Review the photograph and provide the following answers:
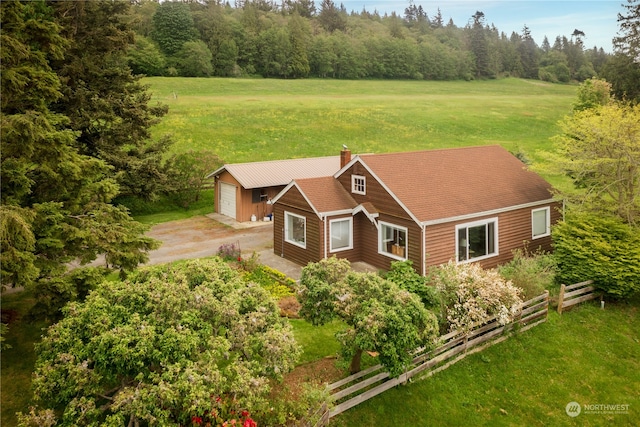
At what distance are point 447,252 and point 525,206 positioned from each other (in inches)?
211

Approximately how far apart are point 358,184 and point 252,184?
9535 millimetres

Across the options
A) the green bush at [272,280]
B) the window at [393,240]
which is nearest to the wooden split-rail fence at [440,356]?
the window at [393,240]

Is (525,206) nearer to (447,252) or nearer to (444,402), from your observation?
(447,252)

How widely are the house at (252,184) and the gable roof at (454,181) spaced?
8.68 meters

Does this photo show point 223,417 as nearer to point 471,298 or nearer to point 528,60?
point 471,298

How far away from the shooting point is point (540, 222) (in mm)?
23250

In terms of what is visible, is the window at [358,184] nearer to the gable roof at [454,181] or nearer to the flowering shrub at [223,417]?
the gable roof at [454,181]

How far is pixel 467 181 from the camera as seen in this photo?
2253 centimetres

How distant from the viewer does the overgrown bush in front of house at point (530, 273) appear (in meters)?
16.9

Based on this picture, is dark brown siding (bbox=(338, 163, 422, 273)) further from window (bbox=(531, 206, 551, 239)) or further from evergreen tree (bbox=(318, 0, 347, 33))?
evergreen tree (bbox=(318, 0, 347, 33))

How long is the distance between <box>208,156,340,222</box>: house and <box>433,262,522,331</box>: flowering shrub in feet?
55.8

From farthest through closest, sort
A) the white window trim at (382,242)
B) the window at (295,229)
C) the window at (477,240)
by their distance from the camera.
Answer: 1. the window at (295,229)
2. the window at (477,240)
3. the white window trim at (382,242)

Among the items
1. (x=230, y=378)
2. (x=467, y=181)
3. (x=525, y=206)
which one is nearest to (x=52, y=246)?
(x=230, y=378)

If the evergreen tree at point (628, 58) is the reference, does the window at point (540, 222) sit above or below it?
below
